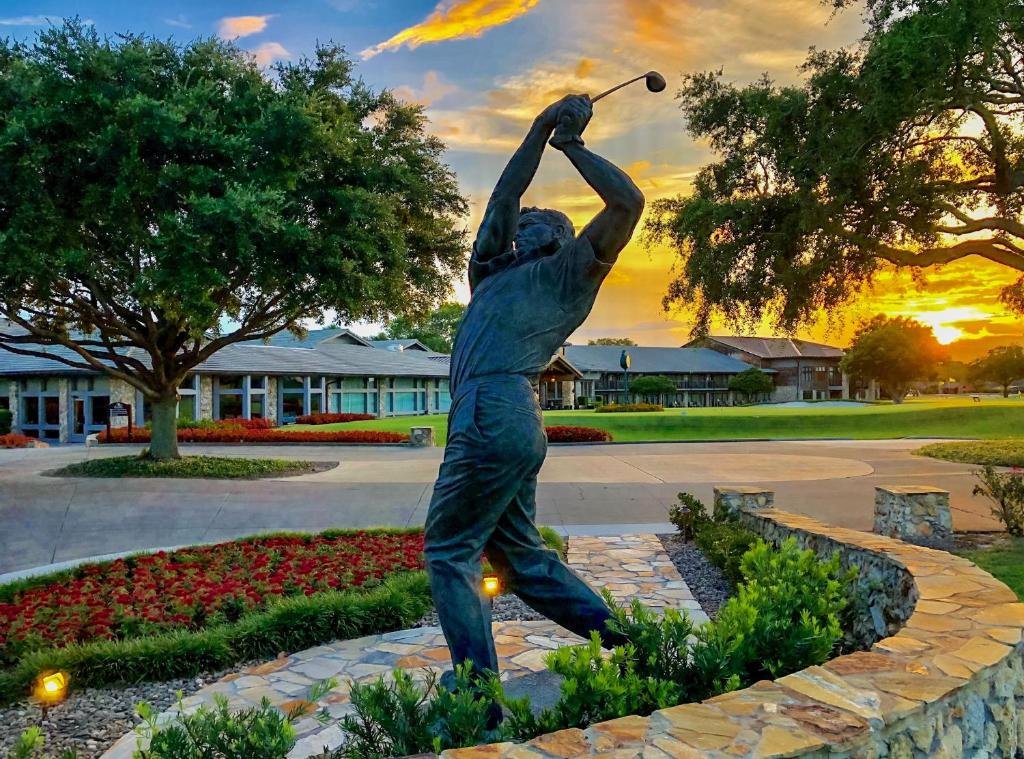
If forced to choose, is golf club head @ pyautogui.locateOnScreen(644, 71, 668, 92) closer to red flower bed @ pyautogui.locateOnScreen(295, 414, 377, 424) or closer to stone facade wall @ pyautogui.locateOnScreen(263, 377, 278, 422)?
red flower bed @ pyautogui.locateOnScreen(295, 414, 377, 424)

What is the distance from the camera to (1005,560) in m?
7.59

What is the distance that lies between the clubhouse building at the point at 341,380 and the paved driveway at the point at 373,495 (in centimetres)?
870

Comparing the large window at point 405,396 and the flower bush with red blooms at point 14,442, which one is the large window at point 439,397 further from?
the flower bush with red blooms at point 14,442

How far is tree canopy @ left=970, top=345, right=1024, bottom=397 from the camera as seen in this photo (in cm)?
6769

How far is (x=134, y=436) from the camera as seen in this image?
24.6 m

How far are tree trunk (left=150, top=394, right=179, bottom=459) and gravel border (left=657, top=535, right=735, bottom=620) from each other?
13.8m

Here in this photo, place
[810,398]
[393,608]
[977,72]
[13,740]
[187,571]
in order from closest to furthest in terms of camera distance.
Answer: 1. [13,740]
2. [393,608]
3. [187,571]
4. [977,72]
5. [810,398]

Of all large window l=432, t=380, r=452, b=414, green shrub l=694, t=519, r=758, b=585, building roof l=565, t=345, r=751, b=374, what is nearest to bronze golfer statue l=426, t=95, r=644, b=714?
green shrub l=694, t=519, r=758, b=585

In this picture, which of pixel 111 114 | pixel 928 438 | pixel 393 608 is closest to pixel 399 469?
pixel 111 114

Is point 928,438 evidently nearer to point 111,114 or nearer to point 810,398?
point 111,114

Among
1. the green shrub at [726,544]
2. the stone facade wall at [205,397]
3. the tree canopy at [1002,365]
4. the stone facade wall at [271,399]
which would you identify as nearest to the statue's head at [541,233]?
the green shrub at [726,544]

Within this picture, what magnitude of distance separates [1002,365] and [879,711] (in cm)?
8225

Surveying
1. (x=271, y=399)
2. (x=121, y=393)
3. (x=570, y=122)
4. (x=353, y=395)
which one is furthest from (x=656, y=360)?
(x=570, y=122)

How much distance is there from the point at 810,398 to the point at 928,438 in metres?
45.6
